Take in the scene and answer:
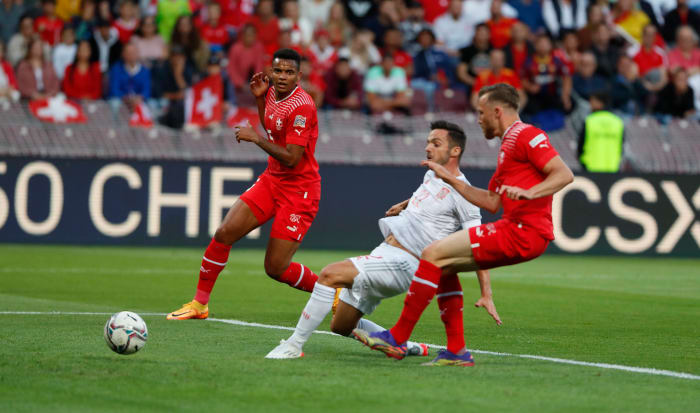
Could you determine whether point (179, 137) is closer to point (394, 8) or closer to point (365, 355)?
point (394, 8)

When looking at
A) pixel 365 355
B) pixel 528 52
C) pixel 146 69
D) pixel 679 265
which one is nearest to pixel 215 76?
pixel 146 69

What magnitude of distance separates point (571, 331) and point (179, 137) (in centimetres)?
991

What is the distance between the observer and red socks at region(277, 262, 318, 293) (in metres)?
9.41

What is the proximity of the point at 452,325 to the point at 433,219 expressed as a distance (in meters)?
0.76

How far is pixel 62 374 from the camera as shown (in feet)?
21.4

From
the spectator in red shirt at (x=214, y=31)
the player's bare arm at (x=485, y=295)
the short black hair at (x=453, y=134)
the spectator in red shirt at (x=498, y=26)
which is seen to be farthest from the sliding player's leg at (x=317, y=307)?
the spectator in red shirt at (x=498, y=26)

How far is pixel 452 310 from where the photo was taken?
7328 millimetres

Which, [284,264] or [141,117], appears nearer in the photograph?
[284,264]

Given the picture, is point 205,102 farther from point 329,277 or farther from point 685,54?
point 329,277

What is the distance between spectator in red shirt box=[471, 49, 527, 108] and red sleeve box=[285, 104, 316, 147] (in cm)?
1036

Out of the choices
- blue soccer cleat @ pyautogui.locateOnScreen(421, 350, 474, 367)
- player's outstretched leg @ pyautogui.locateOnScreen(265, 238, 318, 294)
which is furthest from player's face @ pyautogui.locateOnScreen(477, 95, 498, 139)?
player's outstretched leg @ pyautogui.locateOnScreen(265, 238, 318, 294)

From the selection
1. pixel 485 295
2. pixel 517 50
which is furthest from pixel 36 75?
pixel 485 295

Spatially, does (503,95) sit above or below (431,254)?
above

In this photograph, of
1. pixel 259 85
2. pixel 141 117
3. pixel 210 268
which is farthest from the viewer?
pixel 141 117
